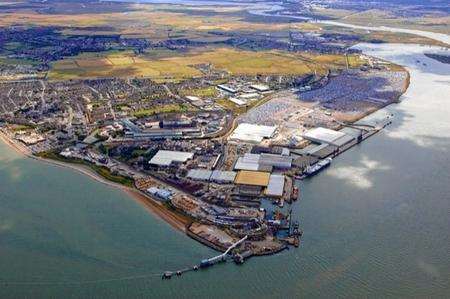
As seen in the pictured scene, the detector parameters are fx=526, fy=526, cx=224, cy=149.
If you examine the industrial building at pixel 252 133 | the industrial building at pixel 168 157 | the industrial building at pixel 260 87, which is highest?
the industrial building at pixel 260 87

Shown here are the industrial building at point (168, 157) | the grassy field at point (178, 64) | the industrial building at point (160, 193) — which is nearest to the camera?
the industrial building at point (160, 193)

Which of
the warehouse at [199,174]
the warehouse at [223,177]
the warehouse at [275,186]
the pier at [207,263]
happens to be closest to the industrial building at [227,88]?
the warehouse at [199,174]

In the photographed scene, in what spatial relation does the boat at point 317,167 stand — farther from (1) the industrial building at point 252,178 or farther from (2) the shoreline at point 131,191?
(2) the shoreline at point 131,191

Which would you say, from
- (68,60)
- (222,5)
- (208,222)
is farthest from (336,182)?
(222,5)

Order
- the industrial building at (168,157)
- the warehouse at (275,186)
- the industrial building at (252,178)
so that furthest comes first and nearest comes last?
the industrial building at (168,157) < the industrial building at (252,178) < the warehouse at (275,186)

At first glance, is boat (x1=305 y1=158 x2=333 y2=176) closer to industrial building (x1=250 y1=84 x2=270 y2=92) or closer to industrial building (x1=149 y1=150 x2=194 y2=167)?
industrial building (x1=149 y1=150 x2=194 y2=167)

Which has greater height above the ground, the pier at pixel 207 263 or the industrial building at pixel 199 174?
the industrial building at pixel 199 174
